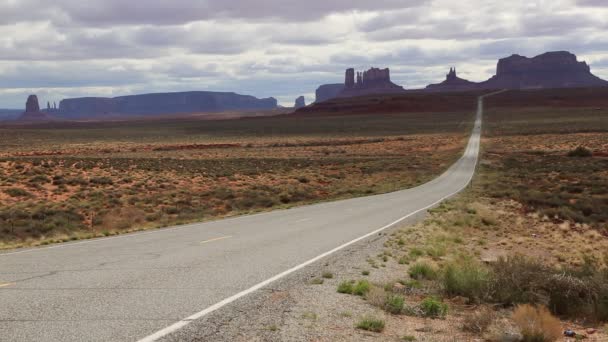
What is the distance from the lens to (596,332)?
8.12 meters

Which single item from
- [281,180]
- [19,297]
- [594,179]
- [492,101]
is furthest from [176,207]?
[492,101]

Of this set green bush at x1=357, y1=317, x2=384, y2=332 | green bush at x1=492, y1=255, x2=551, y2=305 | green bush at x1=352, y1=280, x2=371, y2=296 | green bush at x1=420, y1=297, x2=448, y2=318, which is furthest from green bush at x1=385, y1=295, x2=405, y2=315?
green bush at x1=492, y1=255, x2=551, y2=305

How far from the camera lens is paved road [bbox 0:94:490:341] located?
24.4 feet

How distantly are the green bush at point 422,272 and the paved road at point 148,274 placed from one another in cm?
211

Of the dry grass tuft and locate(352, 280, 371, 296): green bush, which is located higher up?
the dry grass tuft

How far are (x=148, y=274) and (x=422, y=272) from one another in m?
5.09

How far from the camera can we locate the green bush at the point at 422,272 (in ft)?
38.5

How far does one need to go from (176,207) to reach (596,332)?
76.7 feet

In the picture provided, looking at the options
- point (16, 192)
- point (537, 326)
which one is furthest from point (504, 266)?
point (16, 192)

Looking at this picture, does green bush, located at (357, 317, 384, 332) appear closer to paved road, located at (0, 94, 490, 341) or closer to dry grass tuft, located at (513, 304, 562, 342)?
dry grass tuft, located at (513, 304, 562, 342)

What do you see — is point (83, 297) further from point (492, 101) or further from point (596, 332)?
point (492, 101)

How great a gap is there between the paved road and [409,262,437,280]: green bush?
2.11 m

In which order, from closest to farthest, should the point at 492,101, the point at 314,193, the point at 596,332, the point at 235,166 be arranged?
the point at 596,332 < the point at 314,193 < the point at 235,166 < the point at 492,101

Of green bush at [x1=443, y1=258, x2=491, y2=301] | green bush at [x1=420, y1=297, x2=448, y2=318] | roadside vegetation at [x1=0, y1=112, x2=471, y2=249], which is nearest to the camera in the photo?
green bush at [x1=420, y1=297, x2=448, y2=318]
